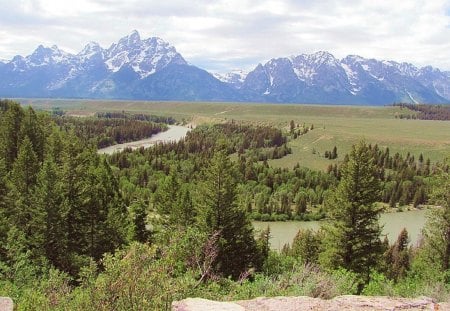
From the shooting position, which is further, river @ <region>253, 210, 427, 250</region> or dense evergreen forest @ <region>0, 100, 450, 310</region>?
river @ <region>253, 210, 427, 250</region>

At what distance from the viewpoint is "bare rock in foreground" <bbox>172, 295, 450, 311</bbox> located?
14.4 metres

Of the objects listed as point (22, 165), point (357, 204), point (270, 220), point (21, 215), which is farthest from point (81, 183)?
point (270, 220)

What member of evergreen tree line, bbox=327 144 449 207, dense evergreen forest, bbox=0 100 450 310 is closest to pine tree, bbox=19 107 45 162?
dense evergreen forest, bbox=0 100 450 310

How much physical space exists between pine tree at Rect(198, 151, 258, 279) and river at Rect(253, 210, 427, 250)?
42.0 m

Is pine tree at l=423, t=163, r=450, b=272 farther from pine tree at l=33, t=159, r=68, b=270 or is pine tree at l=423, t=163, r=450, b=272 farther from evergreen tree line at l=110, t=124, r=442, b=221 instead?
evergreen tree line at l=110, t=124, r=442, b=221

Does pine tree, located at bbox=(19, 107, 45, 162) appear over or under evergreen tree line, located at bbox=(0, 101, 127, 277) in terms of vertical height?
over

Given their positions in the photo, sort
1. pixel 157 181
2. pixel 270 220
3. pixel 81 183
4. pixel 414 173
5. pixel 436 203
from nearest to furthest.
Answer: pixel 436 203
pixel 81 183
pixel 270 220
pixel 157 181
pixel 414 173

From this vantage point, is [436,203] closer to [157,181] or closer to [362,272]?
[362,272]

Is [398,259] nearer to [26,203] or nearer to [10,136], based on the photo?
[26,203]

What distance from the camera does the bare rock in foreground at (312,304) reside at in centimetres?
1436

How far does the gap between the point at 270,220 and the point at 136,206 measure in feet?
178

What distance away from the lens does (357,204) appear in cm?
3212

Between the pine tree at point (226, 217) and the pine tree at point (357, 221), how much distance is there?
644cm

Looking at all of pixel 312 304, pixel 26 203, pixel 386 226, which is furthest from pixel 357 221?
pixel 386 226
